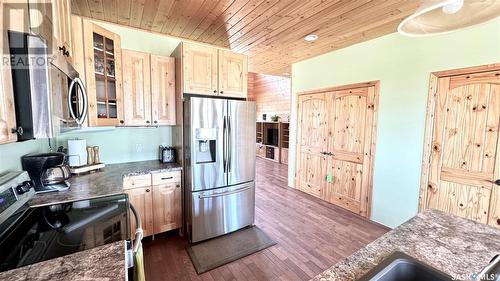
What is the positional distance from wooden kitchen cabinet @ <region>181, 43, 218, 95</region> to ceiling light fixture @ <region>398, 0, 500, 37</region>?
2.02m

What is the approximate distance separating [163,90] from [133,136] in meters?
0.74

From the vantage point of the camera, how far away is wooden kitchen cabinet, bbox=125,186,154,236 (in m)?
2.36

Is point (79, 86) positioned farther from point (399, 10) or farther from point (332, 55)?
point (332, 55)

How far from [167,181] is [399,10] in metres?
3.12

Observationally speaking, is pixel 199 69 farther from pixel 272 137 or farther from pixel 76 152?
pixel 272 137

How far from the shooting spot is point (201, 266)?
215 cm

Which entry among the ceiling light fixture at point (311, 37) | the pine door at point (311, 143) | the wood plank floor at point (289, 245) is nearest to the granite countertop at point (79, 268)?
the wood plank floor at point (289, 245)

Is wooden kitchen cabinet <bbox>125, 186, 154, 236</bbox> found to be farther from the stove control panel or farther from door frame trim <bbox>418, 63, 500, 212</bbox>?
door frame trim <bbox>418, 63, 500, 212</bbox>

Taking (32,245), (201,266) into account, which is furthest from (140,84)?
(201,266)

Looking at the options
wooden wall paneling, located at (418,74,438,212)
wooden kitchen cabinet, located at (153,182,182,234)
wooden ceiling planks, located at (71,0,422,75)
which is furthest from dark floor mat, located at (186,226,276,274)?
wooden ceiling planks, located at (71,0,422,75)

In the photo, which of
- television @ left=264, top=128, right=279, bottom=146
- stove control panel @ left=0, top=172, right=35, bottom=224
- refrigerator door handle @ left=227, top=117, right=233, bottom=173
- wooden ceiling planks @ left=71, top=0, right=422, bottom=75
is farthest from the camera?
television @ left=264, top=128, right=279, bottom=146

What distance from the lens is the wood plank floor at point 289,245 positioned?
208 cm

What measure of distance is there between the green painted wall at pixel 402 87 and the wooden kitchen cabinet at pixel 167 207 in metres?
2.73

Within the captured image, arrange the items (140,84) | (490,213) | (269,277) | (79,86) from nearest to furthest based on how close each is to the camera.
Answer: (79,86) → (269,277) → (490,213) → (140,84)
